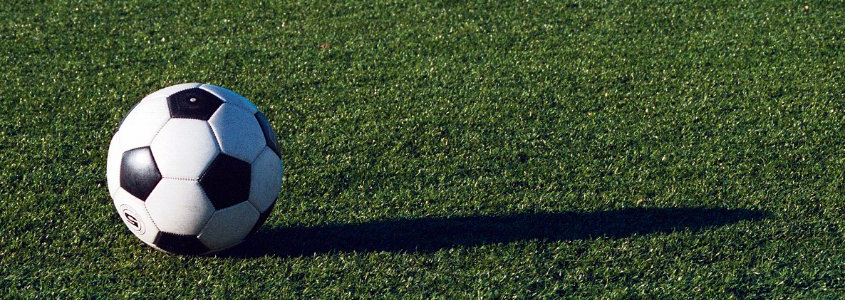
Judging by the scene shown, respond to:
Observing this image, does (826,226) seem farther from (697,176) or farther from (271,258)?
(271,258)

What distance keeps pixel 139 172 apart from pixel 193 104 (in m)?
0.36

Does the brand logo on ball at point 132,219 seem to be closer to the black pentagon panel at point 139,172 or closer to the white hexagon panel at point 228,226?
the black pentagon panel at point 139,172

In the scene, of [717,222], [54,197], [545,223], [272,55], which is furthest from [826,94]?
[54,197]

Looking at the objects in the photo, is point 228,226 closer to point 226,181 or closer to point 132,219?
point 226,181

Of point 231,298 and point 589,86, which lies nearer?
point 231,298

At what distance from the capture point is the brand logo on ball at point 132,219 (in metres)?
4.16

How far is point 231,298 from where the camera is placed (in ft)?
13.7

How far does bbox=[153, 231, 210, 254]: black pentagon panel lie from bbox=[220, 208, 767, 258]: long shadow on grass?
21 cm

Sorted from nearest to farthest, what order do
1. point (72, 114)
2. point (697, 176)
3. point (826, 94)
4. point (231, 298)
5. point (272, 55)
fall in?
point (231, 298)
point (697, 176)
point (72, 114)
point (826, 94)
point (272, 55)

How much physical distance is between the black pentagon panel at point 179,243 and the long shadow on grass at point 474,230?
213 millimetres

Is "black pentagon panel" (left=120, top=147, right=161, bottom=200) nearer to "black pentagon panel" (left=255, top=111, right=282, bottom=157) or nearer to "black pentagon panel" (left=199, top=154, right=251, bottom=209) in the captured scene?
"black pentagon panel" (left=199, top=154, right=251, bottom=209)

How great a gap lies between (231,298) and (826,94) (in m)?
3.87

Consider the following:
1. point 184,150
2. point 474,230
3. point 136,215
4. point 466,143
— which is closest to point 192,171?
point 184,150

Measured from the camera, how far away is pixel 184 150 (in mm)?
4027
